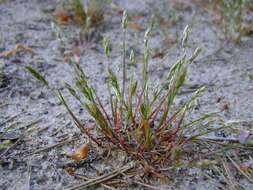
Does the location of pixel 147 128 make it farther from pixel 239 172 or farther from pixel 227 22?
pixel 227 22

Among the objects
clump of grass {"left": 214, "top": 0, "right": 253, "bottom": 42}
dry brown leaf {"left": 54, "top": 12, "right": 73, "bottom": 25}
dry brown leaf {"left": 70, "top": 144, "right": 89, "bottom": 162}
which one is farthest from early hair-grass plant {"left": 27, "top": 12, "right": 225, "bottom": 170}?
dry brown leaf {"left": 54, "top": 12, "right": 73, "bottom": 25}

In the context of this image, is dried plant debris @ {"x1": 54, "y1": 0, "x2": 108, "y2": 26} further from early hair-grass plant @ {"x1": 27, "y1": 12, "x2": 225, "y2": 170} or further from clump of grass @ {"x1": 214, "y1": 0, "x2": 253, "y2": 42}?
early hair-grass plant @ {"x1": 27, "y1": 12, "x2": 225, "y2": 170}

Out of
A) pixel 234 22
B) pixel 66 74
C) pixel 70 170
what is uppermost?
pixel 234 22

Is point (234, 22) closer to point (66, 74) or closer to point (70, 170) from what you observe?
point (66, 74)

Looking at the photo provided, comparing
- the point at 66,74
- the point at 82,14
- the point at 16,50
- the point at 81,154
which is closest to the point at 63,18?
the point at 82,14

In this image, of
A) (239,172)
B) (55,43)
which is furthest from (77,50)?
(239,172)

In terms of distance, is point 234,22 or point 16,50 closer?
point 16,50

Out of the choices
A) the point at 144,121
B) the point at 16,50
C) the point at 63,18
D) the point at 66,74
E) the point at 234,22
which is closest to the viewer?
the point at 144,121
